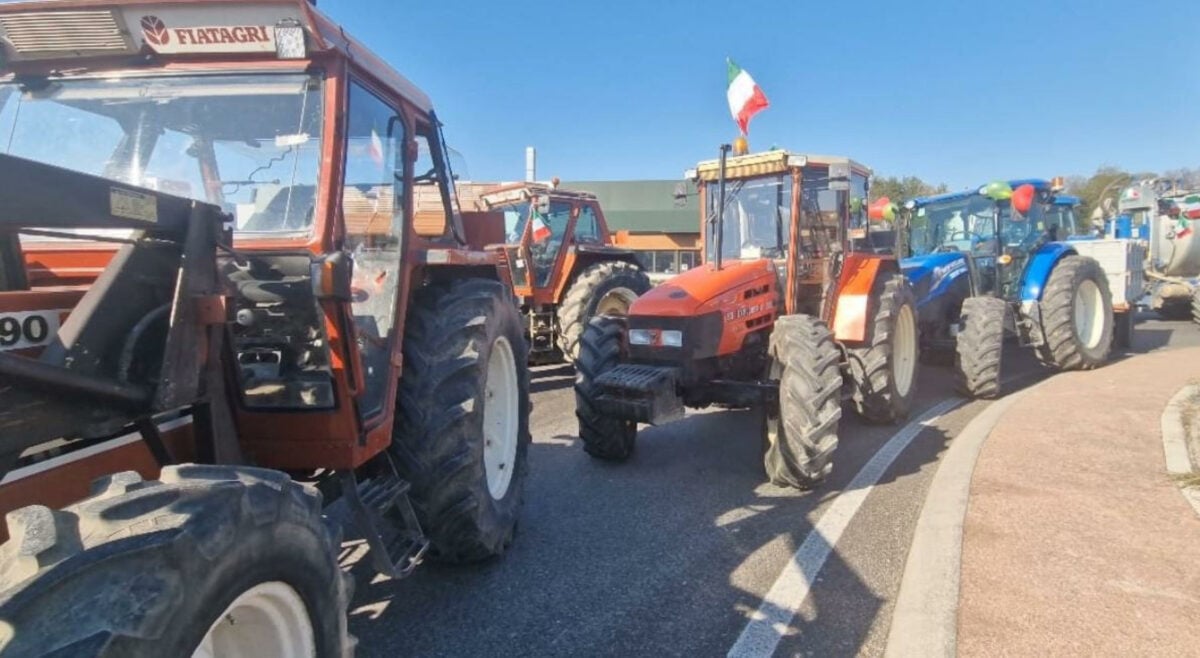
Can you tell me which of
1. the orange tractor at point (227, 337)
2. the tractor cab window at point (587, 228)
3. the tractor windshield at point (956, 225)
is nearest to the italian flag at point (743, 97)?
the orange tractor at point (227, 337)

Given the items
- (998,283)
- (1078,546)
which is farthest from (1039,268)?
(1078,546)

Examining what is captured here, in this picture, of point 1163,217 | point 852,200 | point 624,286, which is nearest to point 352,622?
point 852,200

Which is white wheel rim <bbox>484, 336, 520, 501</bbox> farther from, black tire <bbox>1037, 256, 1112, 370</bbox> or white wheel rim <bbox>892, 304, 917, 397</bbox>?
black tire <bbox>1037, 256, 1112, 370</bbox>

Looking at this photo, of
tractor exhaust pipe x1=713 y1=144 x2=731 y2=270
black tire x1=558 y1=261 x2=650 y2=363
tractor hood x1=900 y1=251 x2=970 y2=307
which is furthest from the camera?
black tire x1=558 y1=261 x2=650 y2=363

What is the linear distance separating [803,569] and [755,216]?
11.2 feet

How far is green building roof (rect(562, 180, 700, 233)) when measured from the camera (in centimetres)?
3128

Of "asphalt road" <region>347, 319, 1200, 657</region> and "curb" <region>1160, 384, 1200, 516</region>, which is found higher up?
"curb" <region>1160, 384, 1200, 516</region>

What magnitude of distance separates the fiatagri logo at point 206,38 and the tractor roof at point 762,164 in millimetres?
4128

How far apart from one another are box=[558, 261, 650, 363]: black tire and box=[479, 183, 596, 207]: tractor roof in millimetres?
1112

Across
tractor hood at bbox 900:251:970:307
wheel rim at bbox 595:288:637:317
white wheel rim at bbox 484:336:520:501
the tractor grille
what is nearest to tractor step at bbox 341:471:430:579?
white wheel rim at bbox 484:336:520:501

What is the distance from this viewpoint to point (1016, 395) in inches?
305

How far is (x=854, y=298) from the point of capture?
20.1 ft

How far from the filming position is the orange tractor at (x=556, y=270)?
30.1 feet

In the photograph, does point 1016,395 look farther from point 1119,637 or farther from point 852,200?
point 1119,637
